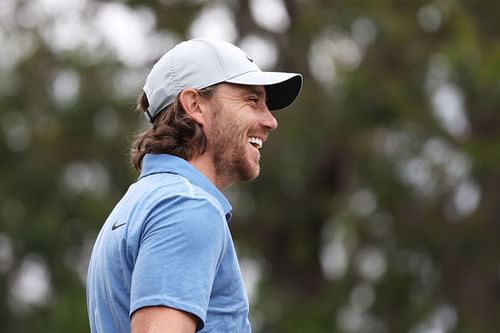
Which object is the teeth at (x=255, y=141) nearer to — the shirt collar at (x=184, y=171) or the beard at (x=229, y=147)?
the beard at (x=229, y=147)

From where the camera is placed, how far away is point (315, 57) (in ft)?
58.8

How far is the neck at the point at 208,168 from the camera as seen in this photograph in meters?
3.02

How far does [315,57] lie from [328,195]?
200cm

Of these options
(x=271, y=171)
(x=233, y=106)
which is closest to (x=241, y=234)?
(x=271, y=171)

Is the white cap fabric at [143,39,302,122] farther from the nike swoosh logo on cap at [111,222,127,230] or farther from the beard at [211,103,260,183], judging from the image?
the nike swoosh logo on cap at [111,222,127,230]

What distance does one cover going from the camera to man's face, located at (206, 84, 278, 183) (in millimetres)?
3018

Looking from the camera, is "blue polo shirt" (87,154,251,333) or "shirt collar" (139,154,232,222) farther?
"shirt collar" (139,154,232,222)

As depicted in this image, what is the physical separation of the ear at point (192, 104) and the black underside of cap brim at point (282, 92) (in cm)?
22

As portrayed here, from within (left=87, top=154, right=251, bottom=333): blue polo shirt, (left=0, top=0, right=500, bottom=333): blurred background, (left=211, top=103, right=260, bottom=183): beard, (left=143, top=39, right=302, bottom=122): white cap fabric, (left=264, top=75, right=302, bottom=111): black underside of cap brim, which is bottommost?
(left=0, top=0, right=500, bottom=333): blurred background

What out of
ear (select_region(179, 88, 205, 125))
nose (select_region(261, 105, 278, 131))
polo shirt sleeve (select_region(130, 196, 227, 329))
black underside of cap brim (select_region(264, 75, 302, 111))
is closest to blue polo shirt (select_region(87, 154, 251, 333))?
polo shirt sleeve (select_region(130, 196, 227, 329))

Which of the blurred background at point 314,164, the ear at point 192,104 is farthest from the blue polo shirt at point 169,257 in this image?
the blurred background at point 314,164

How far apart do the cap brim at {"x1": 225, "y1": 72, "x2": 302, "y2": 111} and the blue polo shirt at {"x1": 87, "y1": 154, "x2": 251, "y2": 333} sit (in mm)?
265

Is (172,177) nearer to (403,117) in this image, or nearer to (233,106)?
(233,106)

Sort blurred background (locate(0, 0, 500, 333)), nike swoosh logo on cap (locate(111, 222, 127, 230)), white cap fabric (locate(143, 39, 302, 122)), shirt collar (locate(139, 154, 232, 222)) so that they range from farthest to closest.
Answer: blurred background (locate(0, 0, 500, 333)) < white cap fabric (locate(143, 39, 302, 122)) < shirt collar (locate(139, 154, 232, 222)) < nike swoosh logo on cap (locate(111, 222, 127, 230))
